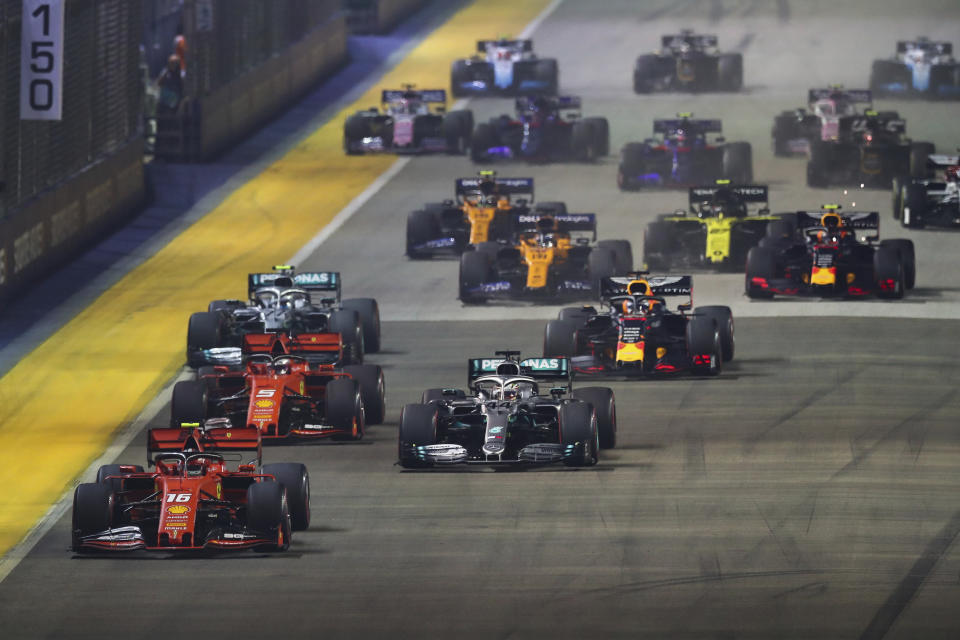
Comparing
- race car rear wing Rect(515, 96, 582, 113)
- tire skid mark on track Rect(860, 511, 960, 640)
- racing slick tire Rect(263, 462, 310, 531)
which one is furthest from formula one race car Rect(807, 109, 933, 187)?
racing slick tire Rect(263, 462, 310, 531)

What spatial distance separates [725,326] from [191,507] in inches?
521

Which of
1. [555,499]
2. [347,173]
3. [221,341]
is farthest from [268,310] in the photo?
[347,173]

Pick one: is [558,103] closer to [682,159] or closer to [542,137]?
[542,137]

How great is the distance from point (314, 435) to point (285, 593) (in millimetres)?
7232

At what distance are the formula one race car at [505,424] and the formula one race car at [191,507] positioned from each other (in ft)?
11.2

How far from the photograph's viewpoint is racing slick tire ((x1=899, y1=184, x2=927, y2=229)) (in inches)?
1927

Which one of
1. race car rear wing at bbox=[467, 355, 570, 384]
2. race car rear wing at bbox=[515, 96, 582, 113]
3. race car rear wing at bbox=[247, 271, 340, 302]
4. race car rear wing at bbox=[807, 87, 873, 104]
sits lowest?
race car rear wing at bbox=[467, 355, 570, 384]

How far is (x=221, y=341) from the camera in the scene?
117 ft

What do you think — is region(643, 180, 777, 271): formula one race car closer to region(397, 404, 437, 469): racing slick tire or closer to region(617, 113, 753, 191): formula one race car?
region(617, 113, 753, 191): formula one race car

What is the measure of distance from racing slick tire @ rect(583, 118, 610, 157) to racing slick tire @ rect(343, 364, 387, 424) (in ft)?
95.4

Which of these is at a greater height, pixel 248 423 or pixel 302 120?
pixel 302 120

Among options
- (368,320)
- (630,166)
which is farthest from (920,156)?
(368,320)

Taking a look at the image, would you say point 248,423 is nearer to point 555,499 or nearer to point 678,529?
point 555,499

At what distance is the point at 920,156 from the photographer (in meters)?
A: 55.8
